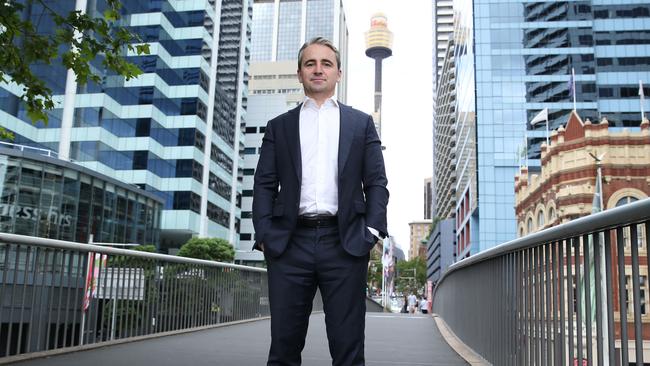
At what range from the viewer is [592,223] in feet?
9.52

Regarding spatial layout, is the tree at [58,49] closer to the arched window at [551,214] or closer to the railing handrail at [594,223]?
the railing handrail at [594,223]

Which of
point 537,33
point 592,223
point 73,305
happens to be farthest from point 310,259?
point 537,33

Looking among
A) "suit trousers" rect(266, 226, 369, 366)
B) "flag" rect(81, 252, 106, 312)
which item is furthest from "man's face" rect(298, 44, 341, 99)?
"flag" rect(81, 252, 106, 312)

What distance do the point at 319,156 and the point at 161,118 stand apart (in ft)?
172

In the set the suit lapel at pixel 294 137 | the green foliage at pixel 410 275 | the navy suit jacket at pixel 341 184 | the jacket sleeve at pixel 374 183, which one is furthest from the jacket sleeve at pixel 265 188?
the green foliage at pixel 410 275

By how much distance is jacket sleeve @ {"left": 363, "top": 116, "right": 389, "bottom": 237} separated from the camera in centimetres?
288

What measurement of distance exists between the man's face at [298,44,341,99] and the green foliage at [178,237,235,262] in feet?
142

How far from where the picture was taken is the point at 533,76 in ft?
218

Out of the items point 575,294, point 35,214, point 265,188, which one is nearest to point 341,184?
point 265,188

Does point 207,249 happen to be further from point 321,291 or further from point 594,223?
point 594,223

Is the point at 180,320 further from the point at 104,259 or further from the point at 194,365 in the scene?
the point at 194,365

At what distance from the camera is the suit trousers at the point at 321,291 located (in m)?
2.88

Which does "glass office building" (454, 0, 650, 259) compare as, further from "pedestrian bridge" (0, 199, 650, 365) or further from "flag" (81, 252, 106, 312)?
"flag" (81, 252, 106, 312)

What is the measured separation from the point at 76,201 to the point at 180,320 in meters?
32.8
